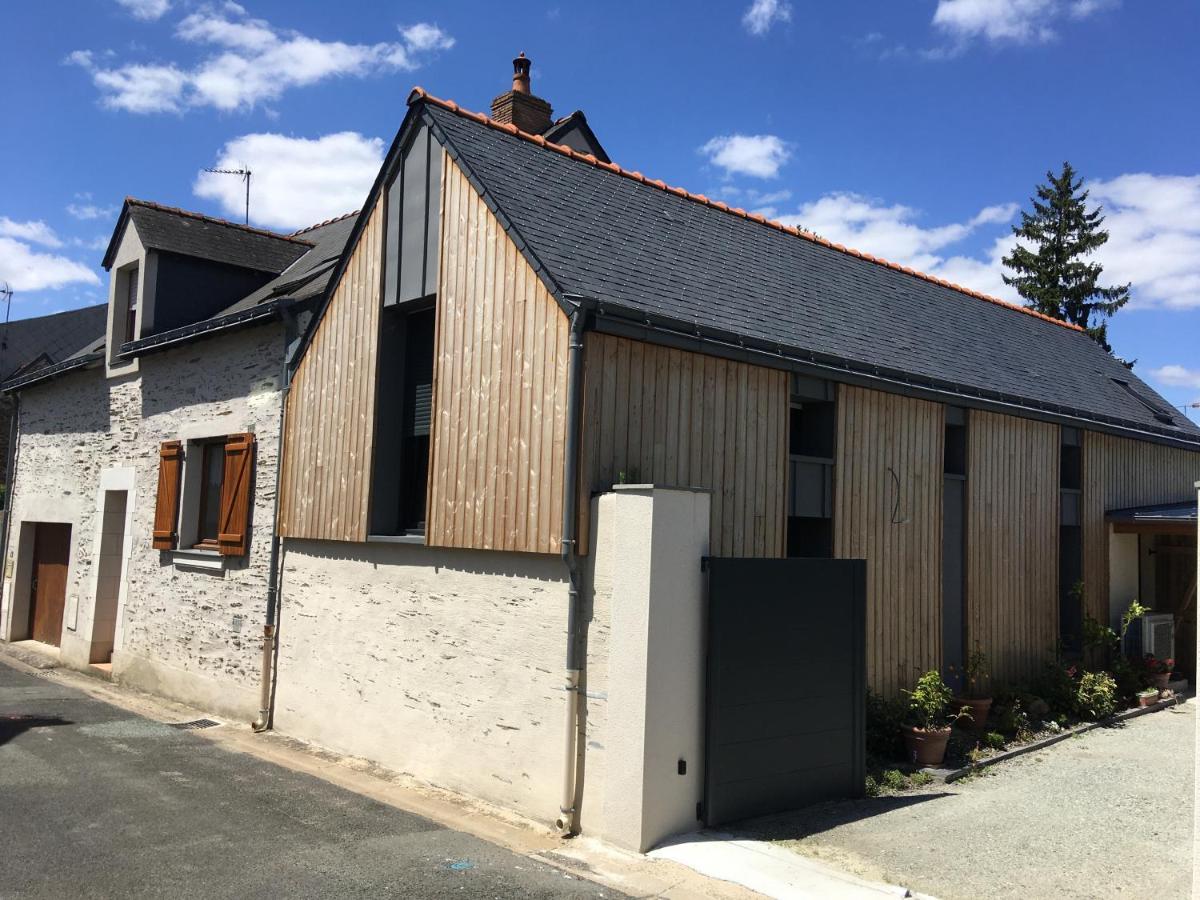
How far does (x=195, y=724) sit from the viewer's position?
37.7 feet

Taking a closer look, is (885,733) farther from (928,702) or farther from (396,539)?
(396,539)

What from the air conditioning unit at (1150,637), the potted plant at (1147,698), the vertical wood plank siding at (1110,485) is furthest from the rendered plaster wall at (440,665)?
the air conditioning unit at (1150,637)

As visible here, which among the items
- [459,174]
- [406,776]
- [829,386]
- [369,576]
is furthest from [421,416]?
[829,386]

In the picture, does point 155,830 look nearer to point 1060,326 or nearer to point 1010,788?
point 1010,788

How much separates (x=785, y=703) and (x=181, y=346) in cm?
1027

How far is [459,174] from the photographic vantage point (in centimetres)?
927

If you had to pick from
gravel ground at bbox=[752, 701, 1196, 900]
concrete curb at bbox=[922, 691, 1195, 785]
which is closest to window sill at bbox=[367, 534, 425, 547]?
gravel ground at bbox=[752, 701, 1196, 900]

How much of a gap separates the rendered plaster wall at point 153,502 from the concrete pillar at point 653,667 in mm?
6159

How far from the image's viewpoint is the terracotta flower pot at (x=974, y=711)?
33.6ft

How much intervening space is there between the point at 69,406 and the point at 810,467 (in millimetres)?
13787

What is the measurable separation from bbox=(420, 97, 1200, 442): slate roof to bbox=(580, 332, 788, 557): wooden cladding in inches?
15.7

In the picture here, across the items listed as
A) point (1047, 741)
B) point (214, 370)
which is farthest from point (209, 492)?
point (1047, 741)

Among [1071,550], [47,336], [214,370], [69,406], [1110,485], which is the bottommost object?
[1071,550]

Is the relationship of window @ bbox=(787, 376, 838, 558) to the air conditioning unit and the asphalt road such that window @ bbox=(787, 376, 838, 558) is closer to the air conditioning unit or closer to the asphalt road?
the asphalt road
